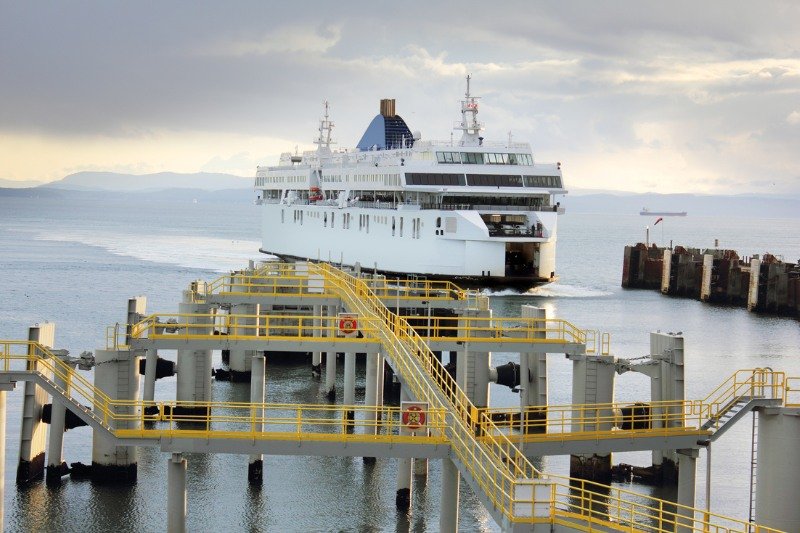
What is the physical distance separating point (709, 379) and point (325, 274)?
18214 mm

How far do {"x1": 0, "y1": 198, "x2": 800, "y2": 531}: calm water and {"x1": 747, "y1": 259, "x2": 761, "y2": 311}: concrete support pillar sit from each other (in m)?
1.55

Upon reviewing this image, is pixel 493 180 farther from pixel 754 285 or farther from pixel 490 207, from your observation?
pixel 754 285

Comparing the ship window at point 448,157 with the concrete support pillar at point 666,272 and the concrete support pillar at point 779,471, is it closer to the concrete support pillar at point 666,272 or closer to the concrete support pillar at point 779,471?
the concrete support pillar at point 666,272

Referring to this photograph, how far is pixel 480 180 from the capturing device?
82.4 meters

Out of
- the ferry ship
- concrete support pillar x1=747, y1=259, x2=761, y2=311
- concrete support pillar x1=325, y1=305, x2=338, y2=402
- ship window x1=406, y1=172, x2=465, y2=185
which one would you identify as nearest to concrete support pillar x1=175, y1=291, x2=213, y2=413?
concrete support pillar x1=325, y1=305, x2=338, y2=402

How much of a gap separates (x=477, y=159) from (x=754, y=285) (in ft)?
69.4

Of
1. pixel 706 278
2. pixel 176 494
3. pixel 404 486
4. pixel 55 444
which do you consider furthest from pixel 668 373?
pixel 706 278

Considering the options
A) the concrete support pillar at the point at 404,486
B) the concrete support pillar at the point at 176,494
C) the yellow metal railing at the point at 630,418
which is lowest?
the concrete support pillar at the point at 404,486

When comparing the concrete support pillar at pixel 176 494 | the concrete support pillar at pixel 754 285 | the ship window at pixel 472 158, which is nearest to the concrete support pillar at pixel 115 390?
the concrete support pillar at pixel 176 494

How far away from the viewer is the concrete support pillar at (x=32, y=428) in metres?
31.8

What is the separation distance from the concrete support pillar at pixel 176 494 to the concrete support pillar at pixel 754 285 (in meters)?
65.9

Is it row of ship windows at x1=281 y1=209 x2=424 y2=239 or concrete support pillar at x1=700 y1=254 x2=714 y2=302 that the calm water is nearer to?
concrete support pillar at x1=700 y1=254 x2=714 y2=302

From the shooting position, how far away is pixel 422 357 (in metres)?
30.3

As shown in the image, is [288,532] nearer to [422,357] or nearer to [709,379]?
[422,357]
